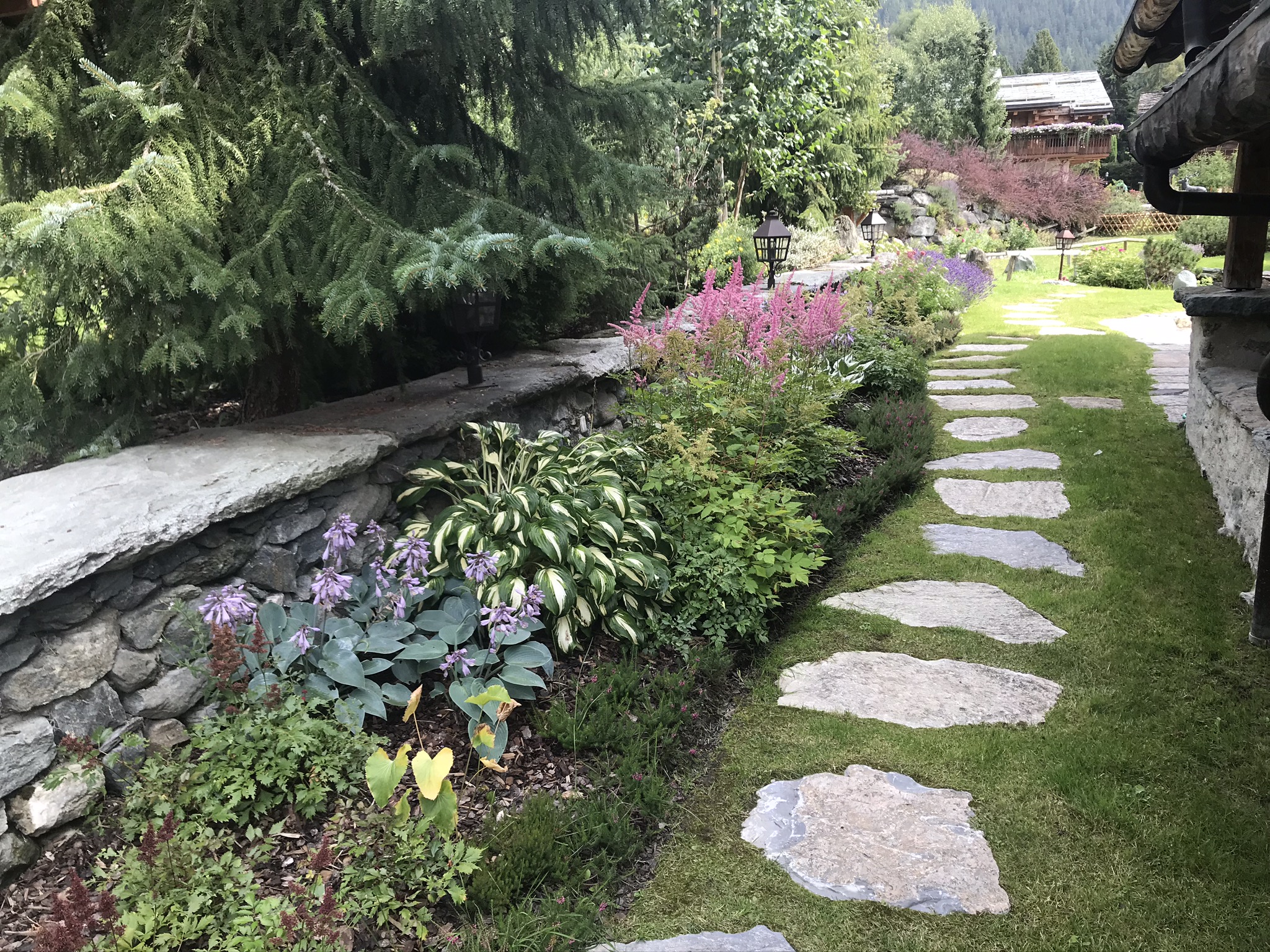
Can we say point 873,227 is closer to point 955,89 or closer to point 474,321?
point 474,321

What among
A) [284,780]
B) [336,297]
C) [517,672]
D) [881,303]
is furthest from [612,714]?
[881,303]

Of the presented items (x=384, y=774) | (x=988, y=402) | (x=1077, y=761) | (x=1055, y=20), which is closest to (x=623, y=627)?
(x=384, y=774)

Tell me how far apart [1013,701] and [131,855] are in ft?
8.45

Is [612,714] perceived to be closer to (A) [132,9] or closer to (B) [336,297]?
(B) [336,297]

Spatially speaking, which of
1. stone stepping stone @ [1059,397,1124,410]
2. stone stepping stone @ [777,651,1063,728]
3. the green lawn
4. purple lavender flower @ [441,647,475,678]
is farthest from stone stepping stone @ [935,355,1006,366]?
purple lavender flower @ [441,647,475,678]

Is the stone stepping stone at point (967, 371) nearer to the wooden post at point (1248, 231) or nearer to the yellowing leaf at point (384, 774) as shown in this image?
the wooden post at point (1248, 231)

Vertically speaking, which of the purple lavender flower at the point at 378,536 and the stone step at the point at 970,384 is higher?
the purple lavender flower at the point at 378,536

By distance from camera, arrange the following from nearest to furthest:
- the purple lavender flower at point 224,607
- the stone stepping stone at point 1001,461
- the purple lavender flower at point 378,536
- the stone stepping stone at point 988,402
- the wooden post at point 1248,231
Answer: the purple lavender flower at point 224,607, the purple lavender flower at point 378,536, the wooden post at point 1248,231, the stone stepping stone at point 1001,461, the stone stepping stone at point 988,402

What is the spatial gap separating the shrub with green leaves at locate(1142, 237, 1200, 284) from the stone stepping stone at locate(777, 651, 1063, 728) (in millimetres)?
14155

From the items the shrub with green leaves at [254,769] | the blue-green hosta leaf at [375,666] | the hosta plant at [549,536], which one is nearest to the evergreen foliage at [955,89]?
the hosta plant at [549,536]

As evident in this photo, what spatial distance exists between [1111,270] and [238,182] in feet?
51.2

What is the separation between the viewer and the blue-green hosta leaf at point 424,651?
2486mm

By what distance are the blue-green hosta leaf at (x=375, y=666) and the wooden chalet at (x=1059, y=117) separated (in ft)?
114

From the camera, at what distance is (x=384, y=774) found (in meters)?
1.91
